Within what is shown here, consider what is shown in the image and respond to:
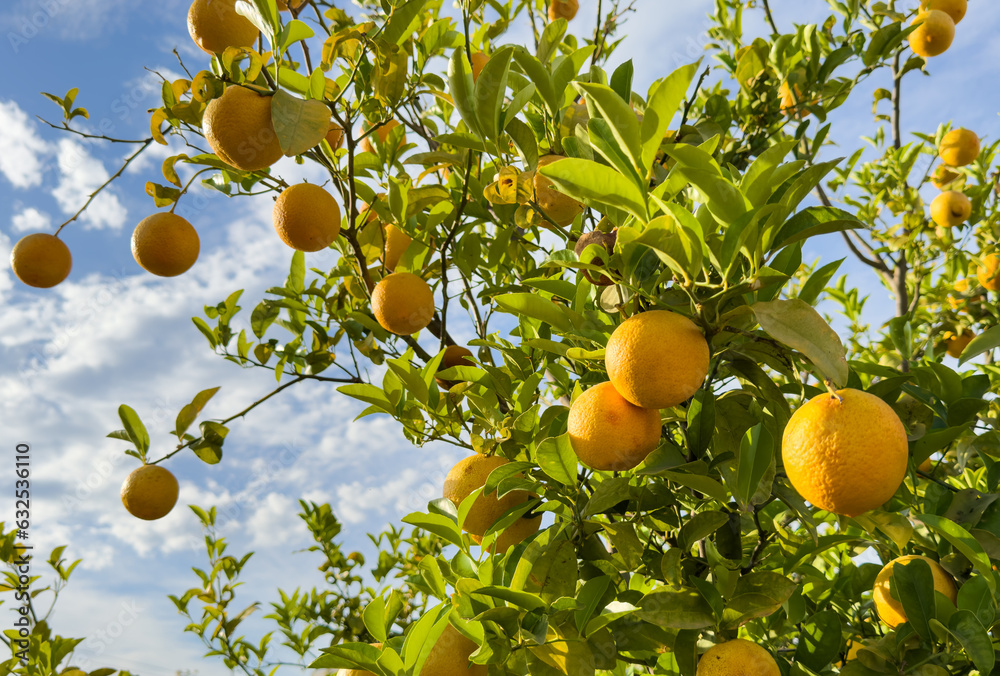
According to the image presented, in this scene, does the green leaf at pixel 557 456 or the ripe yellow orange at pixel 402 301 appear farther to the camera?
the ripe yellow orange at pixel 402 301

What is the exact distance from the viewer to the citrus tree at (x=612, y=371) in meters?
0.92

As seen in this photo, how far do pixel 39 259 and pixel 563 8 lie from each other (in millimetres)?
2071

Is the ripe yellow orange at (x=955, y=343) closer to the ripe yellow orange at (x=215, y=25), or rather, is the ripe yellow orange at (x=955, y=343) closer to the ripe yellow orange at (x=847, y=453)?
the ripe yellow orange at (x=847, y=453)

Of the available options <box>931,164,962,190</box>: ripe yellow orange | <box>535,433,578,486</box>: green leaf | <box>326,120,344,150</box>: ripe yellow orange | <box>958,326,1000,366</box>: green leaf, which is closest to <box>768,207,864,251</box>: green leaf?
<box>535,433,578,486</box>: green leaf

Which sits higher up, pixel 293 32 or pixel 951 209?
pixel 293 32

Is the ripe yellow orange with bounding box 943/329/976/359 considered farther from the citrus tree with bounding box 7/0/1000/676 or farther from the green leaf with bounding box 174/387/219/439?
the green leaf with bounding box 174/387/219/439

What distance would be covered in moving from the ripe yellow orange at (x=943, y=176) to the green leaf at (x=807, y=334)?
3.11 metres

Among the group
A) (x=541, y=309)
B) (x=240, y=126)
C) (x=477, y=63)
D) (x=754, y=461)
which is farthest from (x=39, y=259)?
(x=754, y=461)

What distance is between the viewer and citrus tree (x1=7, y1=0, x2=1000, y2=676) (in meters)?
0.92

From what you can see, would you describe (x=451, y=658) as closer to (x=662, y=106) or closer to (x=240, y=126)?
(x=662, y=106)

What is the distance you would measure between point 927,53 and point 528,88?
2233 millimetres

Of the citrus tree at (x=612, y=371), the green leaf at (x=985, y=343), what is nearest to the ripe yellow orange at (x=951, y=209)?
the citrus tree at (x=612, y=371)

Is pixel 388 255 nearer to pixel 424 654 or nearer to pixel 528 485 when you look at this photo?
pixel 528 485

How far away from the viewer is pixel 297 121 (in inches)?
48.0
